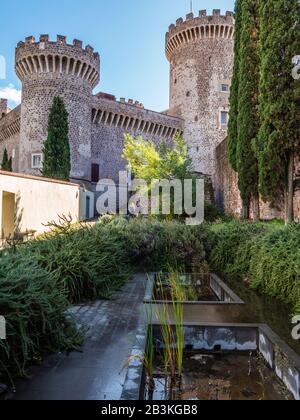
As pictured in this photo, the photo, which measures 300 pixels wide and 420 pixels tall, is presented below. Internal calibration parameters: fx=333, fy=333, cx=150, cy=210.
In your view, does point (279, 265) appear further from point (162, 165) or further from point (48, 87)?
→ point (48, 87)

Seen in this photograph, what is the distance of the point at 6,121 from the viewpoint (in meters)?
28.8

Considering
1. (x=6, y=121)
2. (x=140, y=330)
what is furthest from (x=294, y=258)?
(x=6, y=121)

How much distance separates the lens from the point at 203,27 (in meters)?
28.1

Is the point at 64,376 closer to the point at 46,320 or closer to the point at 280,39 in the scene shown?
the point at 46,320

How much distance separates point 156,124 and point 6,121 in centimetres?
1297

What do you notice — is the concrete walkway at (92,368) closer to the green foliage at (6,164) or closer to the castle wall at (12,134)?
the castle wall at (12,134)

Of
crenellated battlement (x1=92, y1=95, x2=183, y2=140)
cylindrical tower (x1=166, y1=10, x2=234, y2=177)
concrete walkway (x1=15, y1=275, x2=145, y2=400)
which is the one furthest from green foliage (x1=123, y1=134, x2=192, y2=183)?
concrete walkway (x1=15, y1=275, x2=145, y2=400)

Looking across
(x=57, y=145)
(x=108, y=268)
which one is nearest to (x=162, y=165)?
(x=57, y=145)

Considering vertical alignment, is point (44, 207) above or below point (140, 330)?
above

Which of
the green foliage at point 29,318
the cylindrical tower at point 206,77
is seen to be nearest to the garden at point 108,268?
the green foliage at point 29,318

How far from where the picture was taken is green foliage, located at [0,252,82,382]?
95.6 inches

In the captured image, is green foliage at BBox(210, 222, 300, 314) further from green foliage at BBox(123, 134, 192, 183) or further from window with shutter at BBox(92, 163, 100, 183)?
window with shutter at BBox(92, 163, 100, 183)
